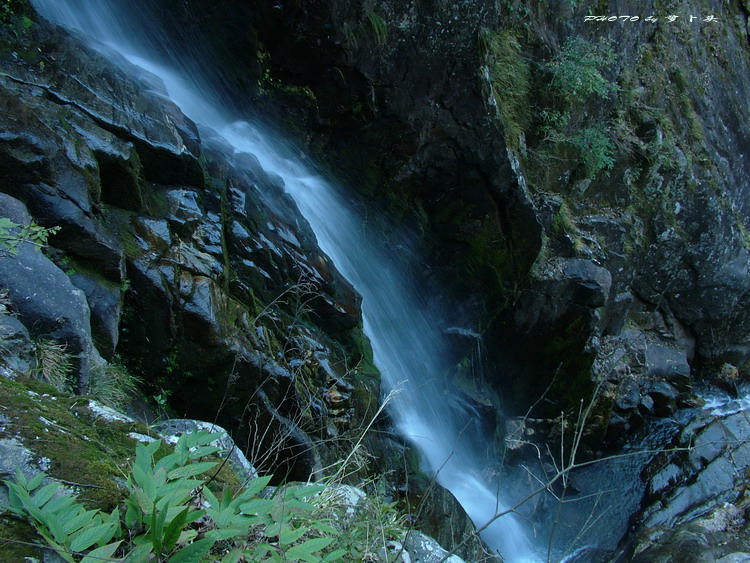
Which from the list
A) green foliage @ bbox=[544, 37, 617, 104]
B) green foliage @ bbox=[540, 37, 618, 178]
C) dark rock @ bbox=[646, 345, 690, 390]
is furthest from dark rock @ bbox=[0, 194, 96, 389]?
dark rock @ bbox=[646, 345, 690, 390]

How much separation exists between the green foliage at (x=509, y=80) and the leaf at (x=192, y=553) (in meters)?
6.49

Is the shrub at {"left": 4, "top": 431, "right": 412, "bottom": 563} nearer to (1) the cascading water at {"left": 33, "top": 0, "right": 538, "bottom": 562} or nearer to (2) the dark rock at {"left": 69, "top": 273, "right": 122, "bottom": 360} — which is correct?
(2) the dark rock at {"left": 69, "top": 273, "right": 122, "bottom": 360}

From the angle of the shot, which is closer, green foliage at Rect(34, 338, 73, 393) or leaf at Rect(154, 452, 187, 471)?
leaf at Rect(154, 452, 187, 471)

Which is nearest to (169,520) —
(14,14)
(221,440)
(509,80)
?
(221,440)

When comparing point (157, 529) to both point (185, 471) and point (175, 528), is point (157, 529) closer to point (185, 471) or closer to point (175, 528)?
point (175, 528)

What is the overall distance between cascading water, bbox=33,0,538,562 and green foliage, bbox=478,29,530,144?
8.32ft

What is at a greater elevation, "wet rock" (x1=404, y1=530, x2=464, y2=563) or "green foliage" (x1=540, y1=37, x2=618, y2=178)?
"green foliage" (x1=540, y1=37, x2=618, y2=178)

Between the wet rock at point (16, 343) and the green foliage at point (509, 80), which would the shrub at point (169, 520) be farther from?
the green foliage at point (509, 80)

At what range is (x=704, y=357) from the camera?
412 inches

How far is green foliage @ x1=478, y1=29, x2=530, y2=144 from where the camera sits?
696 cm

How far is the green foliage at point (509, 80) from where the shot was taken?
6965mm

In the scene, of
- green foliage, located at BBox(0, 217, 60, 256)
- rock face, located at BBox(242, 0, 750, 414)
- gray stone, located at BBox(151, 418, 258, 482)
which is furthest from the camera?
rock face, located at BBox(242, 0, 750, 414)

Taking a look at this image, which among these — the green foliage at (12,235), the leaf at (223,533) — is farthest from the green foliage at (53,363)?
the leaf at (223,533)

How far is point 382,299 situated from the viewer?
7078mm
